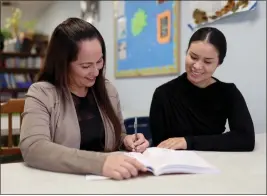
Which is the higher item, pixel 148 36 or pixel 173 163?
pixel 148 36

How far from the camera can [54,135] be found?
704 millimetres

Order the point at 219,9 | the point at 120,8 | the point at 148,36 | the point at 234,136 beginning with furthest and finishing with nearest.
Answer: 1. the point at 120,8
2. the point at 148,36
3. the point at 219,9
4. the point at 234,136

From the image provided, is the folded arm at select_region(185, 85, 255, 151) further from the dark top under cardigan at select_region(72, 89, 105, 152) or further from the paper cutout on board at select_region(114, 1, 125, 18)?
the paper cutout on board at select_region(114, 1, 125, 18)

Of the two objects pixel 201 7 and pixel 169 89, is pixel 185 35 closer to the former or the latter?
pixel 201 7

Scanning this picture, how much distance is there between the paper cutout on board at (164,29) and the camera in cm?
146

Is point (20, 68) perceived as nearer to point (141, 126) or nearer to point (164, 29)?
point (164, 29)

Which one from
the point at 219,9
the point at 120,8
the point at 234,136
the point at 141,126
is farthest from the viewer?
the point at 120,8

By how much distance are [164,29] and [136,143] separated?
A: 869mm

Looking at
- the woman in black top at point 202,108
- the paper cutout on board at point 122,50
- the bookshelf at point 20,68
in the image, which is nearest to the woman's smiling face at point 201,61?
the woman in black top at point 202,108

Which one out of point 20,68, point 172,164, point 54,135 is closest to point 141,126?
point 54,135

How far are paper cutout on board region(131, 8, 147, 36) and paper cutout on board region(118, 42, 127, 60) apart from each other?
0.35ft

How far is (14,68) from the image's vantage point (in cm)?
321

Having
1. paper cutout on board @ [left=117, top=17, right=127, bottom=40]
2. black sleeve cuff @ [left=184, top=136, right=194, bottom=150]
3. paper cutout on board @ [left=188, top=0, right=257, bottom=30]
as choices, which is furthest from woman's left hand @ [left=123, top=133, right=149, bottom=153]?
paper cutout on board @ [left=117, top=17, right=127, bottom=40]

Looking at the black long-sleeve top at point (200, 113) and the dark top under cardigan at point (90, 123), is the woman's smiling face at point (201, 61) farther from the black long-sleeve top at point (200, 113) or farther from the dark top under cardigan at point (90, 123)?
the dark top under cardigan at point (90, 123)
